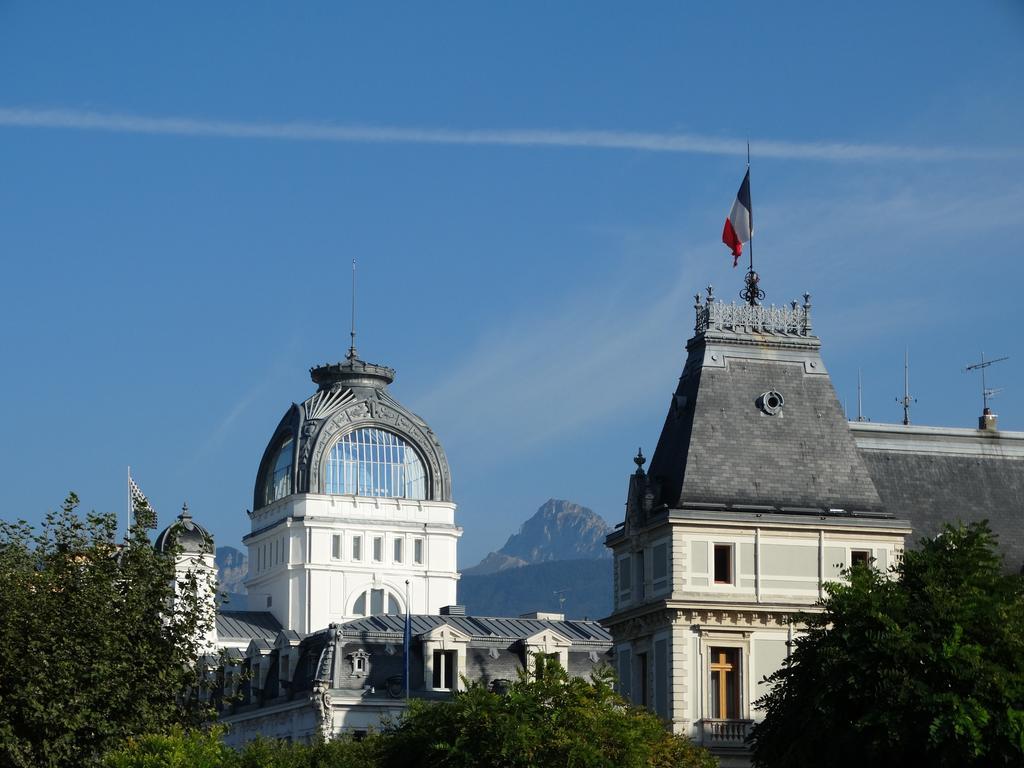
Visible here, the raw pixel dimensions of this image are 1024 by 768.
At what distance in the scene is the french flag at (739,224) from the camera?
3725 inches

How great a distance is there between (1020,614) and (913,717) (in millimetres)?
4779

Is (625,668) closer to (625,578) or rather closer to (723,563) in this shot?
(625,578)

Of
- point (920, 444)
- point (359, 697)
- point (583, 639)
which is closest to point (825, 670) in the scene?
point (920, 444)

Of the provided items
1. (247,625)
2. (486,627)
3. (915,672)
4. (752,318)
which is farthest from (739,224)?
(247,625)


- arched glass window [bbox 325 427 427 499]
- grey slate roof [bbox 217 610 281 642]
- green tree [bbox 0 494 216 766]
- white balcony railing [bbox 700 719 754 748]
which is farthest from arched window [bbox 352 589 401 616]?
green tree [bbox 0 494 216 766]

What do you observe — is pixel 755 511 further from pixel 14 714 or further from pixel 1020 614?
pixel 14 714

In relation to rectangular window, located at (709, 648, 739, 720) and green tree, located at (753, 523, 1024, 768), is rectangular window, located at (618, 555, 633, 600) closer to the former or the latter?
rectangular window, located at (709, 648, 739, 720)

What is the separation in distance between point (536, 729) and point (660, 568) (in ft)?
74.7

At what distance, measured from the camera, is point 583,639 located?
137875mm

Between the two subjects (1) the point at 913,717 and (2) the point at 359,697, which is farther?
(2) the point at 359,697

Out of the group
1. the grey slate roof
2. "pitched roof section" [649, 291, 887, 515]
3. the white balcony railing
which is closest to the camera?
the white balcony railing

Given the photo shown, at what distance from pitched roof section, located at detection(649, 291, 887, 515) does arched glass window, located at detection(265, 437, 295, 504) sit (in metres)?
83.0

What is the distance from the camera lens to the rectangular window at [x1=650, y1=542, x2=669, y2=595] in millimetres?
87188

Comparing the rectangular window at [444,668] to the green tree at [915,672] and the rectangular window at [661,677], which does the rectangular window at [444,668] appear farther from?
the green tree at [915,672]
